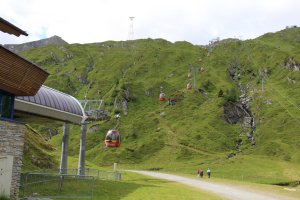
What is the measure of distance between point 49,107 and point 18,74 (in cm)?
1374

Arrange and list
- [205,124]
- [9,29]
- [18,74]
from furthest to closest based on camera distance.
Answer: [205,124], [9,29], [18,74]

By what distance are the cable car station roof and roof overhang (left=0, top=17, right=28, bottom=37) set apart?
7.04 meters

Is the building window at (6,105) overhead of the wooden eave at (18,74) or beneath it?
beneath

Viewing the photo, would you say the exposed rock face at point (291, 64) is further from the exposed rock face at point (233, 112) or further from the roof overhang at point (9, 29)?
the roof overhang at point (9, 29)

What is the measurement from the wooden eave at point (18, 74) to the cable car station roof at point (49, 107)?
258 inches

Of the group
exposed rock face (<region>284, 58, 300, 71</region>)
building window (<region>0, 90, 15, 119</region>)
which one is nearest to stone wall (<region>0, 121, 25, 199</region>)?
building window (<region>0, 90, 15, 119</region>)

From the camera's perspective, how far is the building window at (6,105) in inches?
991

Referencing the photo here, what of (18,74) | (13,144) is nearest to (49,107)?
(18,74)

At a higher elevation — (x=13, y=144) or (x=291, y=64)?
(x=291, y=64)

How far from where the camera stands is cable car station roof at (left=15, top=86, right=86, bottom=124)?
3476cm

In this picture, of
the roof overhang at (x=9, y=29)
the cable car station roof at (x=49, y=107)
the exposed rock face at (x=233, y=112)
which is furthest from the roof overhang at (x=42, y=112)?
the exposed rock face at (x=233, y=112)

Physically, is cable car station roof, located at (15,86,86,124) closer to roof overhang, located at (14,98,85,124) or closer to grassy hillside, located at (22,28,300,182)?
roof overhang, located at (14,98,85,124)

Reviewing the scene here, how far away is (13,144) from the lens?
24797mm

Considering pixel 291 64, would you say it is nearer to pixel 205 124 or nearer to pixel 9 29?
pixel 205 124
